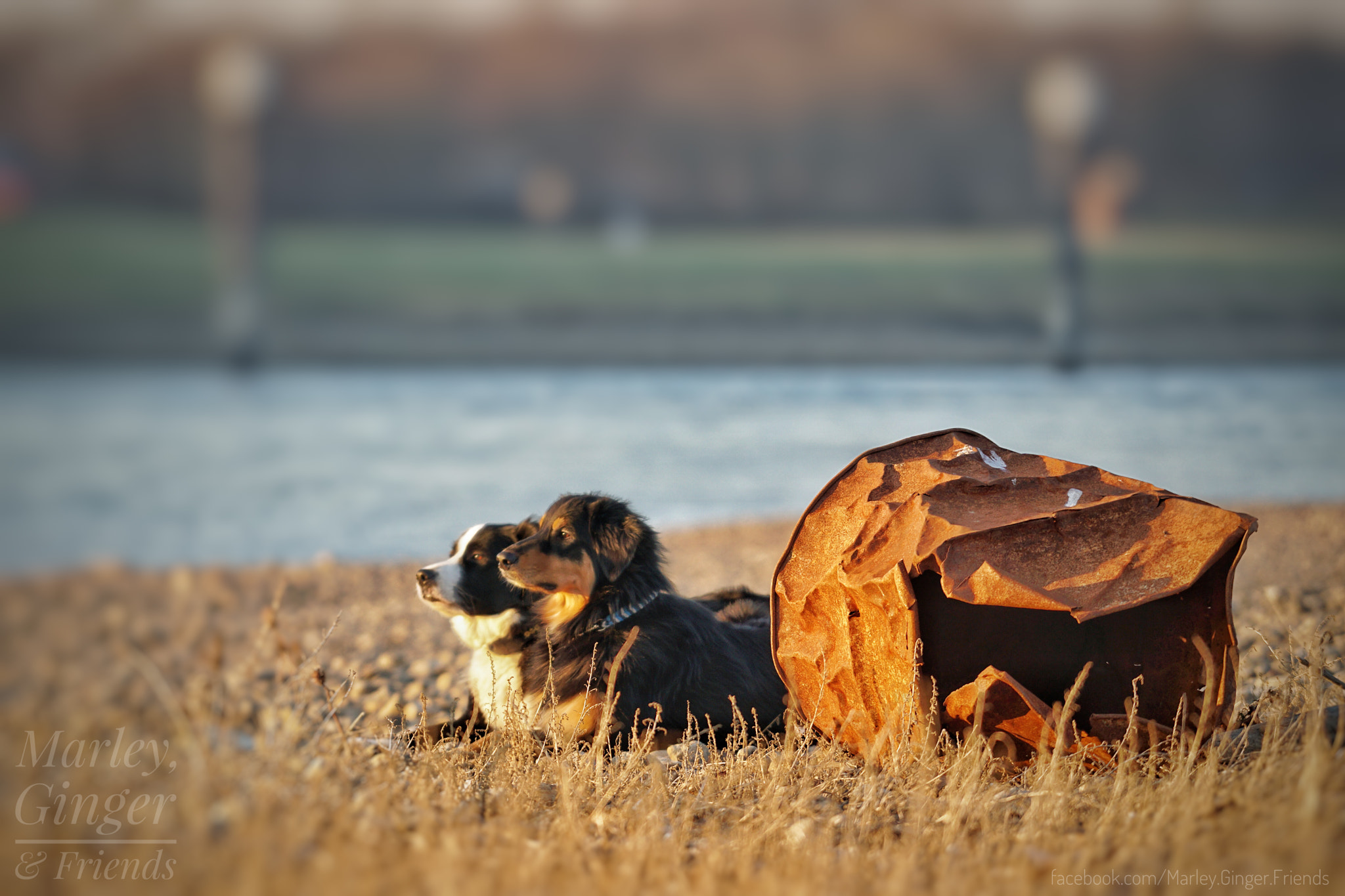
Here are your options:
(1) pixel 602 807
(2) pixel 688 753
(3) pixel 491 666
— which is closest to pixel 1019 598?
(2) pixel 688 753

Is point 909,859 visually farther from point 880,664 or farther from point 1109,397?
point 1109,397

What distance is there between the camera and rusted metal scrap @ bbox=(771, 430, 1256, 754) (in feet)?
11.0

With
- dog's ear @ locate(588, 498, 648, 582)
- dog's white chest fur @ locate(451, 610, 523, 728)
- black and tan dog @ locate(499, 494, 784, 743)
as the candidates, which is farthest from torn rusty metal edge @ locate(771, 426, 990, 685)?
dog's white chest fur @ locate(451, 610, 523, 728)

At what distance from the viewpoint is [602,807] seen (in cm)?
353

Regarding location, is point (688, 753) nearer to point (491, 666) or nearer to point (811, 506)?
point (491, 666)

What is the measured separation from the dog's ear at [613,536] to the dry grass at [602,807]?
91 cm

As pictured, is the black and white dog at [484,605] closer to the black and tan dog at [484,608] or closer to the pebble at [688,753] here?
the black and tan dog at [484,608]

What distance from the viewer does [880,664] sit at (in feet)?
12.0

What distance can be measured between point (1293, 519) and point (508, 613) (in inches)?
395

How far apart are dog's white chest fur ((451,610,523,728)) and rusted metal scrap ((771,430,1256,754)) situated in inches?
60.1

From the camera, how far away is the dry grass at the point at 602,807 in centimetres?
266

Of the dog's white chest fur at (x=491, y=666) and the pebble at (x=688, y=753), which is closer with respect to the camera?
the pebble at (x=688, y=753)

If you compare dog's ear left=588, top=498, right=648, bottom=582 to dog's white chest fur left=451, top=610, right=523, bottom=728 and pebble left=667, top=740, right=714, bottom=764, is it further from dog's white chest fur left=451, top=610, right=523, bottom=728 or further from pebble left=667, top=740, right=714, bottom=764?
pebble left=667, top=740, right=714, bottom=764

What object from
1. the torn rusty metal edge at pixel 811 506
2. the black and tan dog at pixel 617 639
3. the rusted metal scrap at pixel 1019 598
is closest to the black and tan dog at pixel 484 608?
the black and tan dog at pixel 617 639
